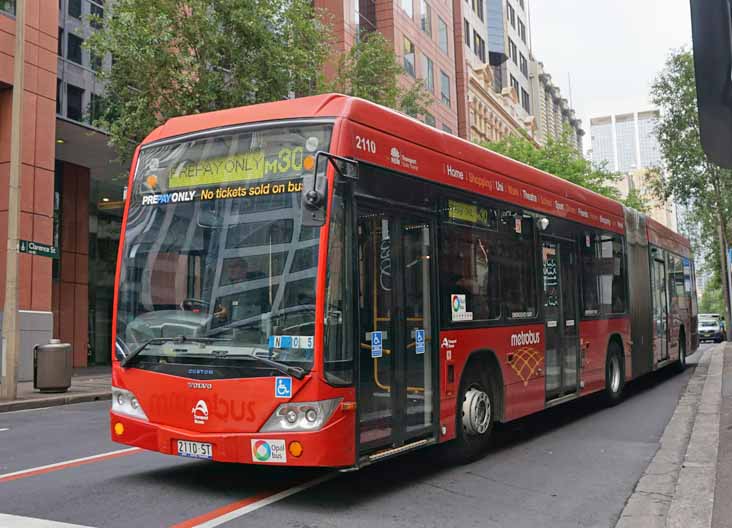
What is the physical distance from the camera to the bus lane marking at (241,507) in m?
5.51

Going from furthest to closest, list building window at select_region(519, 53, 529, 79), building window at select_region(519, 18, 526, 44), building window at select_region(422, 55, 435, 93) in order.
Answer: building window at select_region(519, 53, 529, 79) → building window at select_region(519, 18, 526, 44) → building window at select_region(422, 55, 435, 93)

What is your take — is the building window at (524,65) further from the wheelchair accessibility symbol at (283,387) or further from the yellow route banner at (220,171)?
the wheelchair accessibility symbol at (283,387)

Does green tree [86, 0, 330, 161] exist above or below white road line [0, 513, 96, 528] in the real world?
above

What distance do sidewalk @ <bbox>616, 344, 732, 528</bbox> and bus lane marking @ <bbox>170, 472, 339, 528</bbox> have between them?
2.64m

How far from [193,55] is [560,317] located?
11.7m

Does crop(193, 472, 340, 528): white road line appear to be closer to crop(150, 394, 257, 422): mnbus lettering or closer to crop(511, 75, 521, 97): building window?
crop(150, 394, 257, 422): mnbus lettering

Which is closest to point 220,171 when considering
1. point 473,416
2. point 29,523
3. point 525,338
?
point 29,523

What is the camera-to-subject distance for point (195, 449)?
614 cm

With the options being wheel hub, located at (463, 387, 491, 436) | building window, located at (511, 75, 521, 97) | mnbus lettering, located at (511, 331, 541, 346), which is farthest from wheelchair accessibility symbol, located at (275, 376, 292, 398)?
building window, located at (511, 75, 521, 97)

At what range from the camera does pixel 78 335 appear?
87.0ft

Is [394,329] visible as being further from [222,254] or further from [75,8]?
[75,8]

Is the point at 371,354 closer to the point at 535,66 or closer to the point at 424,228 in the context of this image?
the point at 424,228

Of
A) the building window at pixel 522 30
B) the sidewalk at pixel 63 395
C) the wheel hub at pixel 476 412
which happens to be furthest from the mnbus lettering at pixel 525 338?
the building window at pixel 522 30

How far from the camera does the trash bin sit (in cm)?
1639
